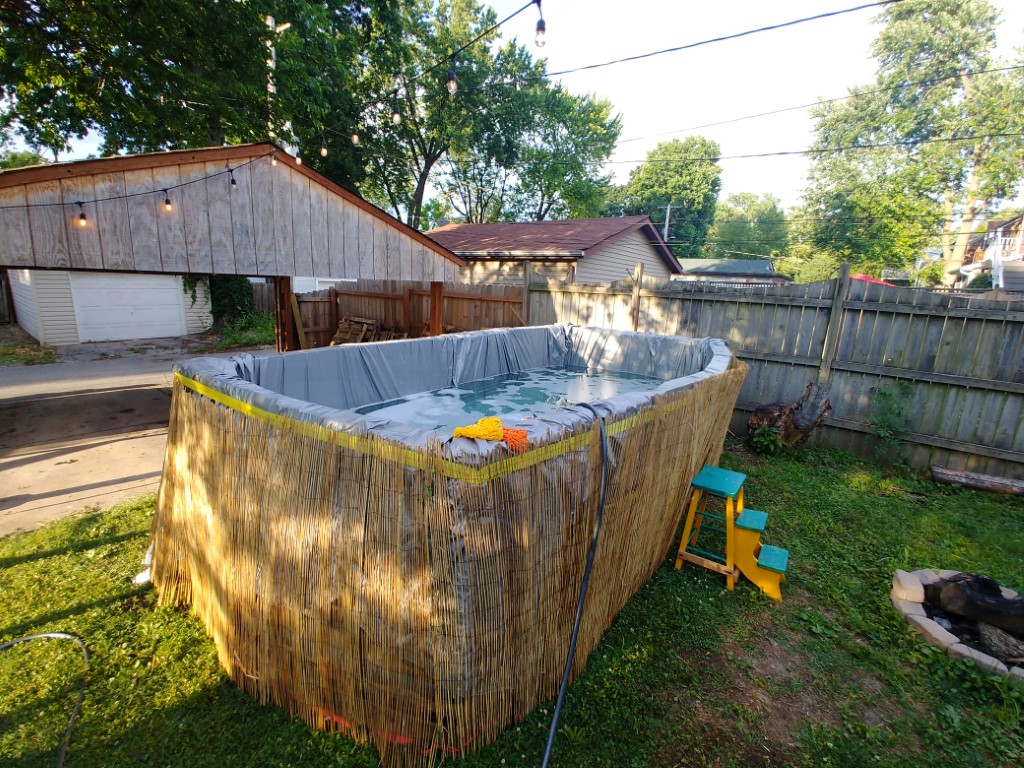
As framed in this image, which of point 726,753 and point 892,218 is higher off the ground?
point 892,218

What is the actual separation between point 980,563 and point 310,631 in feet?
14.1

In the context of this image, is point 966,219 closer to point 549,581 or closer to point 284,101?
point 284,101

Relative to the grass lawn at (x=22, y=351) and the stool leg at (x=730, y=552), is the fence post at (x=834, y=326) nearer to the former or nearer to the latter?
the stool leg at (x=730, y=552)

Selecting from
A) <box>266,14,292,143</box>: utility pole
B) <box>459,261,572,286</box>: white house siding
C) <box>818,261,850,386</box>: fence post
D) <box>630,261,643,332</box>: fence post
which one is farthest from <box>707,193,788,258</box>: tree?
<box>818,261,850,386</box>: fence post

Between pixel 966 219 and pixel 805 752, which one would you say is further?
pixel 966 219

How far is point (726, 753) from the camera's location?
1880 mm

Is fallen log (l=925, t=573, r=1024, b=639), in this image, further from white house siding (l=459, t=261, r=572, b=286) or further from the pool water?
white house siding (l=459, t=261, r=572, b=286)

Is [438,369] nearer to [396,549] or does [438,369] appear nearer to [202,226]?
[202,226]

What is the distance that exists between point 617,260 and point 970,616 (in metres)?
10.6

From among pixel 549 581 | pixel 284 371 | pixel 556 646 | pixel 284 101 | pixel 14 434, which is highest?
pixel 284 101

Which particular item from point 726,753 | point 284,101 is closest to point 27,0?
point 284,101

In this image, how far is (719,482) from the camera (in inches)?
121

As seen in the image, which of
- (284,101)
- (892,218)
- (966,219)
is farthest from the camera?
(892,218)

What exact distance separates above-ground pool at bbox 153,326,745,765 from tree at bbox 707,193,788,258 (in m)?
34.8
